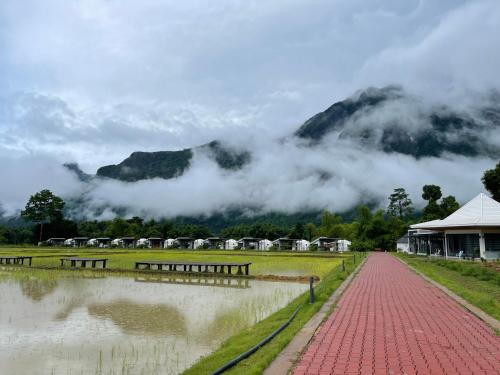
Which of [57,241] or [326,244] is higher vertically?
[57,241]

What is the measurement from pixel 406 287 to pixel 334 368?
1083cm

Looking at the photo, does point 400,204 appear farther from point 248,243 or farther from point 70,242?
point 70,242

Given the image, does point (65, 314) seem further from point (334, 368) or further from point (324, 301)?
point (334, 368)

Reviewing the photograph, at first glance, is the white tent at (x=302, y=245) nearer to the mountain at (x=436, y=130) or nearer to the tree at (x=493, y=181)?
the tree at (x=493, y=181)

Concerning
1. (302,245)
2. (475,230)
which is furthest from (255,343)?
(302,245)

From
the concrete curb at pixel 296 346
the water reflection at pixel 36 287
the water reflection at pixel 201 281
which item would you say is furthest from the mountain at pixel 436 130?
the concrete curb at pixel 296 346

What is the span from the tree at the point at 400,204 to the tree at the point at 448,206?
1205 inches

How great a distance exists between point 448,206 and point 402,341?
72.0 m

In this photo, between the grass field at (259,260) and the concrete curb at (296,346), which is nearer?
the concrete curb at (296,346)

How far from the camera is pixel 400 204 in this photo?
347ft

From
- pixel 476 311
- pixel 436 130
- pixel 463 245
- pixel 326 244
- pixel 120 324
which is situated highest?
pixel 436 130

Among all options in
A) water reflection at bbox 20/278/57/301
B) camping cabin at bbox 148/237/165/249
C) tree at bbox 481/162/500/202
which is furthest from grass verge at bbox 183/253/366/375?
camping cabin at bbox 148/237/165/249

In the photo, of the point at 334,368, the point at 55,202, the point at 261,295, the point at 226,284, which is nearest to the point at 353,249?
the point at 226,284

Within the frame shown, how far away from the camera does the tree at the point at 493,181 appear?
4938 cm
